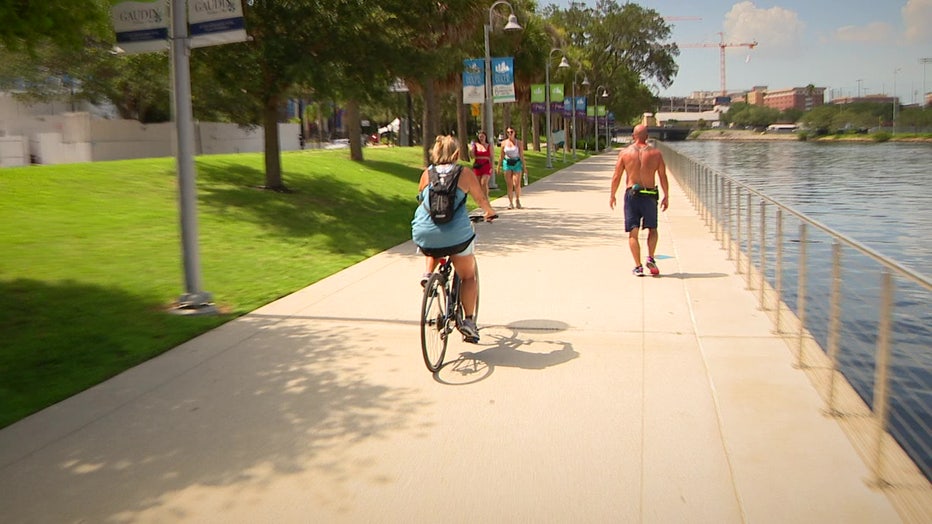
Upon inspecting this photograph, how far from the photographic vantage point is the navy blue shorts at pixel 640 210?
989 centimetres

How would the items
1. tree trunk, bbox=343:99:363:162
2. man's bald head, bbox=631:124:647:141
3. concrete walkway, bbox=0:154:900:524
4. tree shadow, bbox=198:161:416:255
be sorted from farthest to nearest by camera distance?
tree trunk, bbox=343:99:363:162, tree shadow, bbox=198:161:416:255, man's bald head, bbox=631:124:647:141, concrete walkway, bbox=0:154:900:524

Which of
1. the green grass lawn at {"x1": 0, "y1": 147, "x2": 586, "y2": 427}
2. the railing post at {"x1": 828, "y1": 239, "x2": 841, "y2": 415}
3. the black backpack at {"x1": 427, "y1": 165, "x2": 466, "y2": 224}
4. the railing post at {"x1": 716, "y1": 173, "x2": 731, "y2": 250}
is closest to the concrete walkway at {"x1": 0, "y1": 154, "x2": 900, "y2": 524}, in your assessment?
the railing post at {"x1": 828, "y1": 239, "x2": 841, "y2": 415}

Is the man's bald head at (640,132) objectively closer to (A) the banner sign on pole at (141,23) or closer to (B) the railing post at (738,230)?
(B) the railing post at (738,230)

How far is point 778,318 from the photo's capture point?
7.06 meters

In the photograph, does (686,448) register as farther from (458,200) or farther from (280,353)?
(280,353)

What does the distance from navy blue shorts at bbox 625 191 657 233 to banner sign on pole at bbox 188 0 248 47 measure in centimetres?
459

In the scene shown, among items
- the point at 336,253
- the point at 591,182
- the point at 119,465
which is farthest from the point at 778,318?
the point at 591,182

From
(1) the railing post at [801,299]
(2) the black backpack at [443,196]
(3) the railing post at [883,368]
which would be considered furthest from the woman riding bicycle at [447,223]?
(3) the railing post at [883,368]

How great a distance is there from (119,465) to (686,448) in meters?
3.02

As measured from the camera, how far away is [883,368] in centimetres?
408

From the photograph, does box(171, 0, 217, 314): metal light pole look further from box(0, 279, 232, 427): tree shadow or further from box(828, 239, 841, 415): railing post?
box(828, 239, 841, 415): railing post

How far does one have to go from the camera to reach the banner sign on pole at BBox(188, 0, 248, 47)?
816 cm

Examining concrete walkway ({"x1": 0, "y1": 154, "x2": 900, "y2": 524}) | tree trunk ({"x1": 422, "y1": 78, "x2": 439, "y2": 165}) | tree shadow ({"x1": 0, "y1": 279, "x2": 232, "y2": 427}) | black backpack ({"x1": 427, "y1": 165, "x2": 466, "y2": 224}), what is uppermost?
tree trunk ({"x1": 422, "y1": 78, "x2": 439, "y2": 165})

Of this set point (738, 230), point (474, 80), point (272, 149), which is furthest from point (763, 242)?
point (474, 80)
